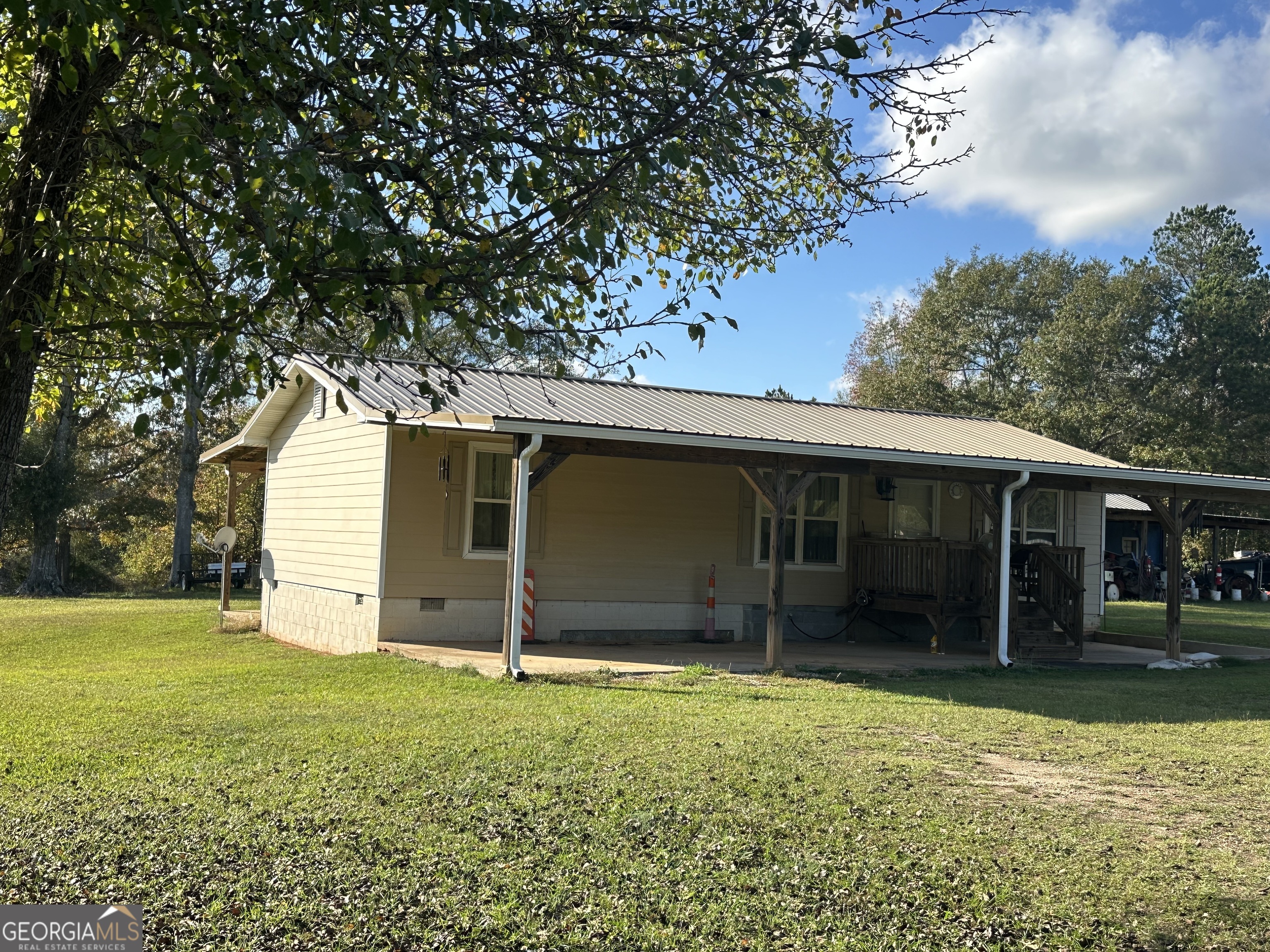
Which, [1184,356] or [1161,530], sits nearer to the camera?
[1161,530]

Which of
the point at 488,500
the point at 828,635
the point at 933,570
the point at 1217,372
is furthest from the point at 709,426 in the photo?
the point at 1217,372

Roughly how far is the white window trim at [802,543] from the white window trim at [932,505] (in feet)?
2.54

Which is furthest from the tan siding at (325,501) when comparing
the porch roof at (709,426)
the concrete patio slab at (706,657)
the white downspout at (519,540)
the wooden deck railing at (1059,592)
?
the wooden deck railing at (1059,592)

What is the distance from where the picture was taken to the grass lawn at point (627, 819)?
15.2 ft

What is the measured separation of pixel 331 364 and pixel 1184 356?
136 ft

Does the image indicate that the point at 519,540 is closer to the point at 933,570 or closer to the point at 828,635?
the point at 933,570

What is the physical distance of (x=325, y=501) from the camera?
15.5m

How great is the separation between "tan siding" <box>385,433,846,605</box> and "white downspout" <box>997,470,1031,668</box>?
3088 mm

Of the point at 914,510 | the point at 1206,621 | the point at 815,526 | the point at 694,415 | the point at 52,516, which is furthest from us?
the point at 52,516

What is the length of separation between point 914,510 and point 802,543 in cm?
197

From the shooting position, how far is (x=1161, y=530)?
36.3 meters

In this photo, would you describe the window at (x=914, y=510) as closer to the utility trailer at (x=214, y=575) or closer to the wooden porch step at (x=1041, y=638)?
the wooden porch step at (x=1041, y=638)

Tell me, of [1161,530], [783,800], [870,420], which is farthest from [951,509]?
[1161,530]

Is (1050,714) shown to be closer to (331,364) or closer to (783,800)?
(783,800)
